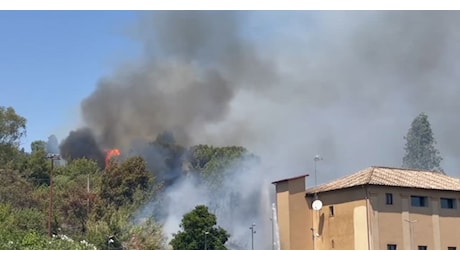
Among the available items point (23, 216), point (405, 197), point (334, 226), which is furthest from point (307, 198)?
point (23, 216)

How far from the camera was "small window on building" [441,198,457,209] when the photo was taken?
20.9 m

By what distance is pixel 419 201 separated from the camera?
2055 cm

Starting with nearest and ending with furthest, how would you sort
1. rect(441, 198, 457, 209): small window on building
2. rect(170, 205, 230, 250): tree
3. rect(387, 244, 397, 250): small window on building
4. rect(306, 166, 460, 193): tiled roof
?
rect(387, 244, 397, 250): small window on building → rect(306, 166, 460, 193): tiled roof → rect(441, 198, 457, 209): small window on building → rect(170, 205, 230, 250): tree

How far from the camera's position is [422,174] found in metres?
21.8

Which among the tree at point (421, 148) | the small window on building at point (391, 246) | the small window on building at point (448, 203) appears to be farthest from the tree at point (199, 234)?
the tree at point (421, 148)

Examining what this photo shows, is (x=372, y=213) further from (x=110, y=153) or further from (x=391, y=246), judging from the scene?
(x=110, y=153)

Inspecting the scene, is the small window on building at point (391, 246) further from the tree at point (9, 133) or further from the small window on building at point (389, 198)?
the tree at point (9, 133)

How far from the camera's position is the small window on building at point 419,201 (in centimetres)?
2042

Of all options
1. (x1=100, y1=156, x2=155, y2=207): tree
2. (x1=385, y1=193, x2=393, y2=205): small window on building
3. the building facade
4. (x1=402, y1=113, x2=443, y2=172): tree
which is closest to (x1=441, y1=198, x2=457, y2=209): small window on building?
the building facade

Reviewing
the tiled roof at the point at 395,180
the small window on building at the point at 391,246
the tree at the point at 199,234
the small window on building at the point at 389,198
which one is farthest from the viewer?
the tree at the point at 199,234

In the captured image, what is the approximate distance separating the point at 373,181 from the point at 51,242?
26.9ft

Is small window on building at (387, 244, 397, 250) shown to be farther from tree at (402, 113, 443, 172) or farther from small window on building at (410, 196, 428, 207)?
tree at (402, 113, 443, 172)

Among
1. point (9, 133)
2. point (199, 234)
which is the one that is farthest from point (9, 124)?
point (199, 234)
